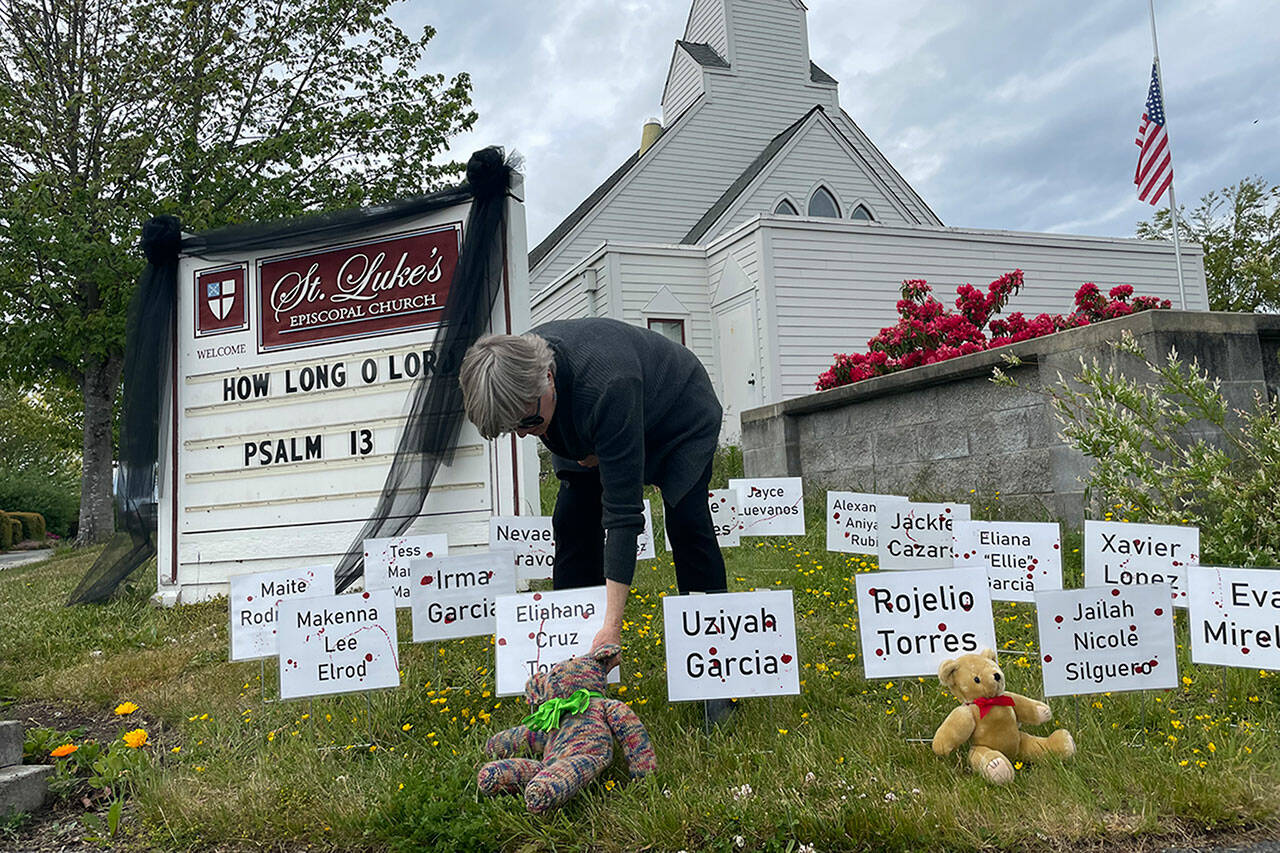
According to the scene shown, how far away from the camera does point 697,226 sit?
60.4 feet

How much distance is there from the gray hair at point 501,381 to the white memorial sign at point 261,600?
165 centimetres

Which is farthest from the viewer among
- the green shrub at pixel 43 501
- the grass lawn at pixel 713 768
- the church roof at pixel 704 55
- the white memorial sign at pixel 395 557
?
the green shrub at pixel 43 501

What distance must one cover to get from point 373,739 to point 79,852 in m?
0.91

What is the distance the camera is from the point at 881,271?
1454 centimetres

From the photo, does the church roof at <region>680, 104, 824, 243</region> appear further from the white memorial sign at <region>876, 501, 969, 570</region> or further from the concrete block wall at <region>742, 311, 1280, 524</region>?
the white memorial sign at <region>876, 501, 969, 570</region>

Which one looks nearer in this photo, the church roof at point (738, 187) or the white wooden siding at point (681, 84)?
the church roof at point (738, 187)

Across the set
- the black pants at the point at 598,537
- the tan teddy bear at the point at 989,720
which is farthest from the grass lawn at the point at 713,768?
the black pants at the point at 598,537

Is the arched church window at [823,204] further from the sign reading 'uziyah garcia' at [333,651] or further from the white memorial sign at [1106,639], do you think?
the sign reading 'uziyah garcia' at [333,651]

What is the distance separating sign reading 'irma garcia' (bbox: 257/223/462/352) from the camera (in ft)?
21.0

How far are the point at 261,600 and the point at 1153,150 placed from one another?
1466 centimetres

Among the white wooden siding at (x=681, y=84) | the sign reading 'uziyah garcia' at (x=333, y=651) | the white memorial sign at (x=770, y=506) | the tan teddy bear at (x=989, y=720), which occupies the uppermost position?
the white wooden siding at (x=681, y=84)

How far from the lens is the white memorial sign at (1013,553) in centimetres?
413

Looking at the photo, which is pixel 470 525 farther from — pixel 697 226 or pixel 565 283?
pixel 697 226

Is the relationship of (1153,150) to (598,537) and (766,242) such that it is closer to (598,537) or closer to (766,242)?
(766,242)
